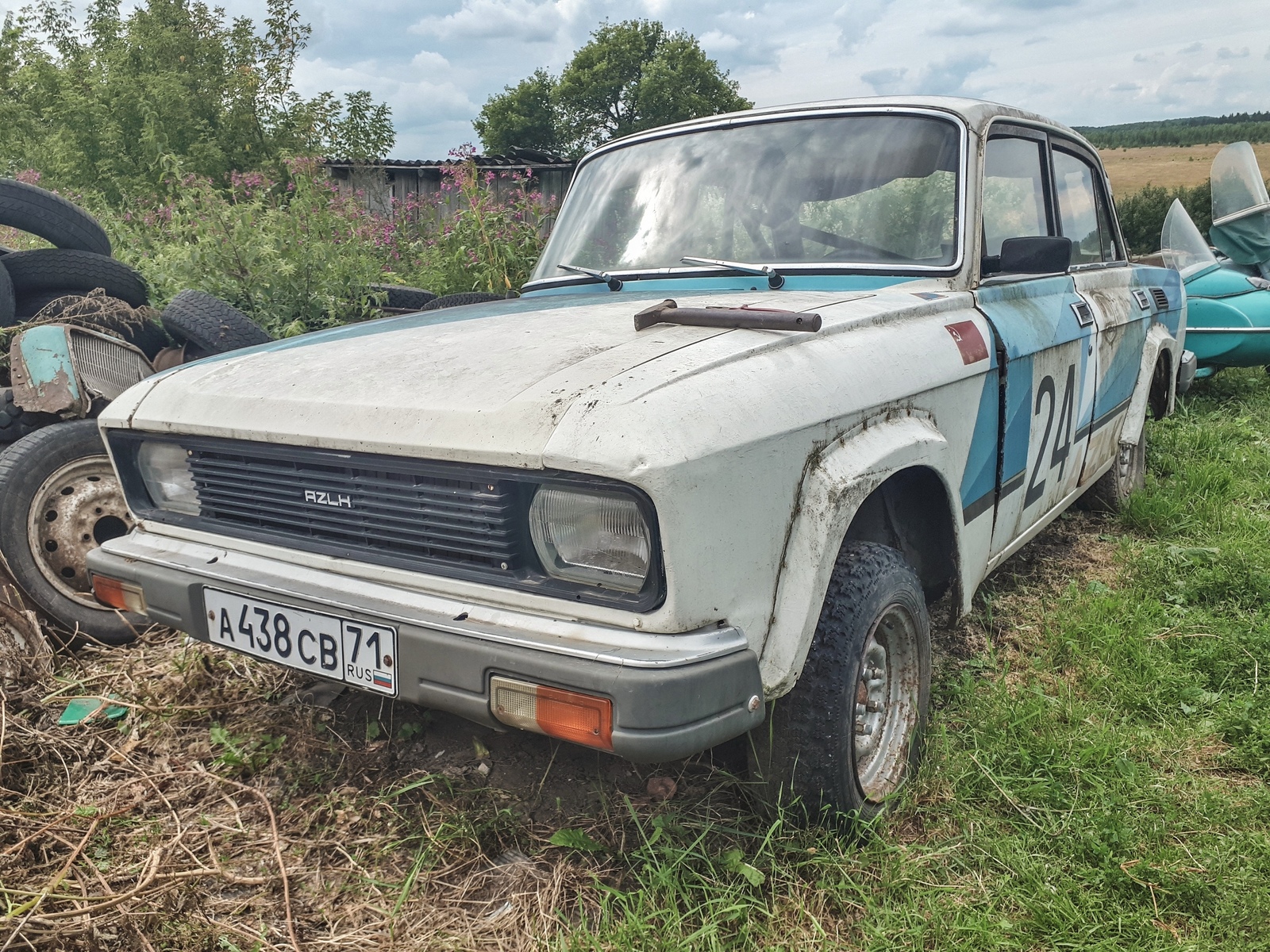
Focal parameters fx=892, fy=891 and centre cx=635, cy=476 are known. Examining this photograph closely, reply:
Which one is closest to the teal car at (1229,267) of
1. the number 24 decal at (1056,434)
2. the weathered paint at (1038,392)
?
the weathered paint at (1038,392)

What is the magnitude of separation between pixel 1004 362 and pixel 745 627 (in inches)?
55.8

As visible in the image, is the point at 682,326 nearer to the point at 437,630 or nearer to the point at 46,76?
the point at 437,630

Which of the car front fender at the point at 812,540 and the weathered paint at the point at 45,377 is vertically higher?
the weathered paint at the point at 45,377

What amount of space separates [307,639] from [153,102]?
2258 centimetres

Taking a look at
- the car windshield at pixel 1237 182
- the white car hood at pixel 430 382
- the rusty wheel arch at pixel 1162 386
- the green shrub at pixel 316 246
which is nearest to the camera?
the white car hood at pixel 430 382

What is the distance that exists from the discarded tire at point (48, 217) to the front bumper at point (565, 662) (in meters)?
3.72

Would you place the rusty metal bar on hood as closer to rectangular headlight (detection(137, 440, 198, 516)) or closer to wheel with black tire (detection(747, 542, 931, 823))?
wheel with black tire (detection(747, 542, 931, 823))

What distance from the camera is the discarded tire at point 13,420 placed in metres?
3.31

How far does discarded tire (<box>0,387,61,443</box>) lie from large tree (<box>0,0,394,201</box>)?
12333 mm

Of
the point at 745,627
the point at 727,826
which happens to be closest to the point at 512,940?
the point at 727,826

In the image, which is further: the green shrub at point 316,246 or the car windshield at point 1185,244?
the car windshield at point 1185,244

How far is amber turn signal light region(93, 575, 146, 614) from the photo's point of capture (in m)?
2.21

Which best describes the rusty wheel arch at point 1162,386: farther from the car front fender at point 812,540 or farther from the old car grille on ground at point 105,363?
the old car grille on ground at point 105,363

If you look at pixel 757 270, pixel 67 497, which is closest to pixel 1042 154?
pixel 757 270
